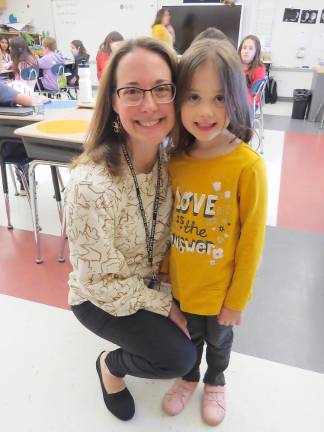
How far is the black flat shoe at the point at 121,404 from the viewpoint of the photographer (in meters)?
1.15

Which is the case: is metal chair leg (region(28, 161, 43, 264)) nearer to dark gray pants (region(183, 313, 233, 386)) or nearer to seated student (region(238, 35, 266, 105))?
dark gray pants (region(183, 313, 233, 386))

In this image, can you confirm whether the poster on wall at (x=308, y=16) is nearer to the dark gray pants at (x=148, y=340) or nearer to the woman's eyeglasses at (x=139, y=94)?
the woman's eyeglasses at (x=139, y=94)

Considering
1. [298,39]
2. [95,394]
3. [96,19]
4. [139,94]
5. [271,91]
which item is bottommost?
[95,394]

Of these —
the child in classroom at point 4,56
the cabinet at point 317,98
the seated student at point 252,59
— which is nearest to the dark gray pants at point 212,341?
the seated student at point 252,59

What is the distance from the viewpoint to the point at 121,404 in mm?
1164

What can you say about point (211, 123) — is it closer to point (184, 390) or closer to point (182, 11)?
point (184, 390)

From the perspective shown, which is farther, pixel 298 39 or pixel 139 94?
pixel 298 39

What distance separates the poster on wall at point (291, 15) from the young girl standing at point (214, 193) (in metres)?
6.24

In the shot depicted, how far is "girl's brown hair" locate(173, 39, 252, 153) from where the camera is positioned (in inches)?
31.9

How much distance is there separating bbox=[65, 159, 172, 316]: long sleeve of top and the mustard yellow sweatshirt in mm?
73

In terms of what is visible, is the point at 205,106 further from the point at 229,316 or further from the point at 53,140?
the point at 53,140

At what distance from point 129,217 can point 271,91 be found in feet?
20.4

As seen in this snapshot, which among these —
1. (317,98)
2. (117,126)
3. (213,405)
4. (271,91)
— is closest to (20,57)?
(117,126)

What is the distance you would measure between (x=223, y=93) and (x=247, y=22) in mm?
6407
